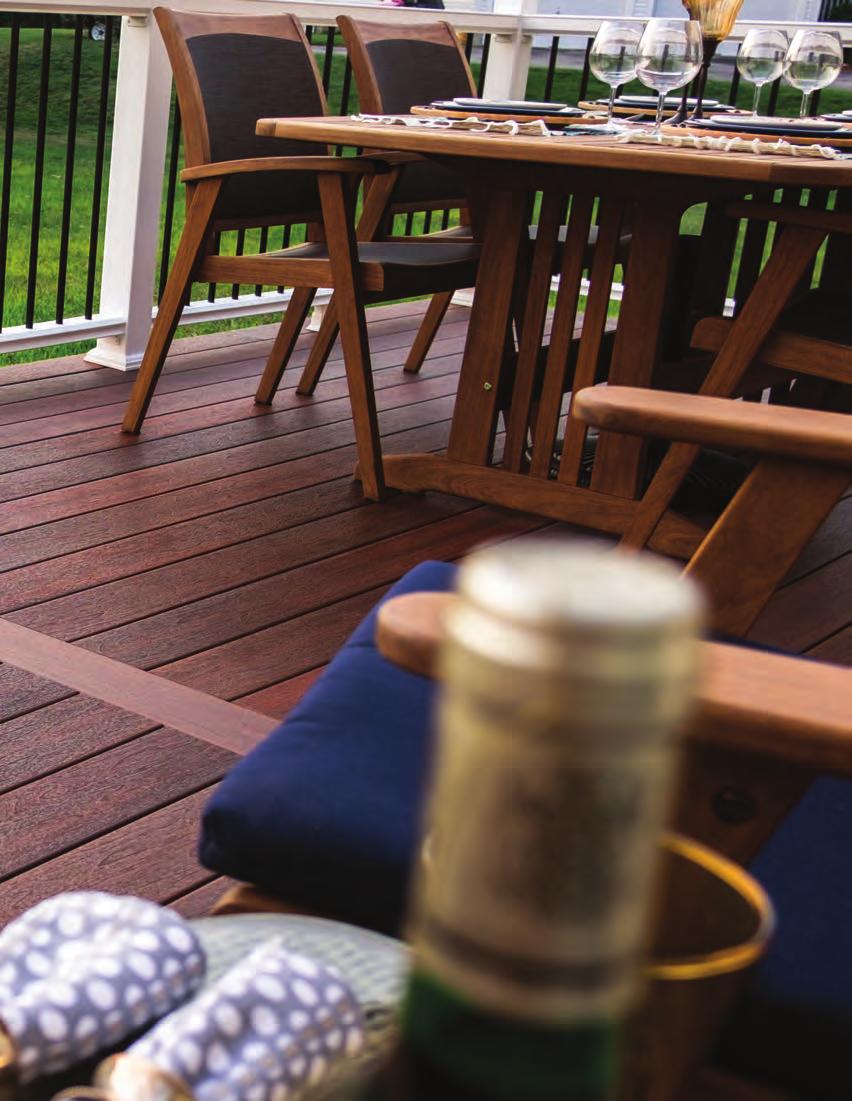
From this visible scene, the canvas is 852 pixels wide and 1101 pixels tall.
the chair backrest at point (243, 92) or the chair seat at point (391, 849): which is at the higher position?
the chair backrest at point (243, 92)

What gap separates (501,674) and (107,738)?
1746 mm

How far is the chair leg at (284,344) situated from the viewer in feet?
11.8

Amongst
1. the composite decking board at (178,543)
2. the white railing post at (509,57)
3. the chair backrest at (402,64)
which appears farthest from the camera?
the white railing post at (509,57)

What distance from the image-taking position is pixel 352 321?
3002mm

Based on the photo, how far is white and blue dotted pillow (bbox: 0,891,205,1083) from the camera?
75 centimetres

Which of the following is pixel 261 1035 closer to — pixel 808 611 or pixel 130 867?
pixel 130 867

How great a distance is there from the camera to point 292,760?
105 cm

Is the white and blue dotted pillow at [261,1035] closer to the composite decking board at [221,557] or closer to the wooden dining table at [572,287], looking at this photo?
the composite decking board at [221,557]

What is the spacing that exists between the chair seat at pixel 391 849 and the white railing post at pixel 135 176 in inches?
112

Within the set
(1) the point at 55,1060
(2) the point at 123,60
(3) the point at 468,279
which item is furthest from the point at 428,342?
(1) the point at 55,1060

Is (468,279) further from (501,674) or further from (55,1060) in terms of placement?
(501,674)

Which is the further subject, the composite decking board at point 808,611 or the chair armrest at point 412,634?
the composite decking board at point 808,611

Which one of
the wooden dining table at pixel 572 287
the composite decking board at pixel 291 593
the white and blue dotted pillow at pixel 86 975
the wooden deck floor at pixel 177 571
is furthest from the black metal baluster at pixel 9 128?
the white and blue dotted pillow at pixel 86 975

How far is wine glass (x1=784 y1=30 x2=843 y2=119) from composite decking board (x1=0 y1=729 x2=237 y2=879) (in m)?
2.03
